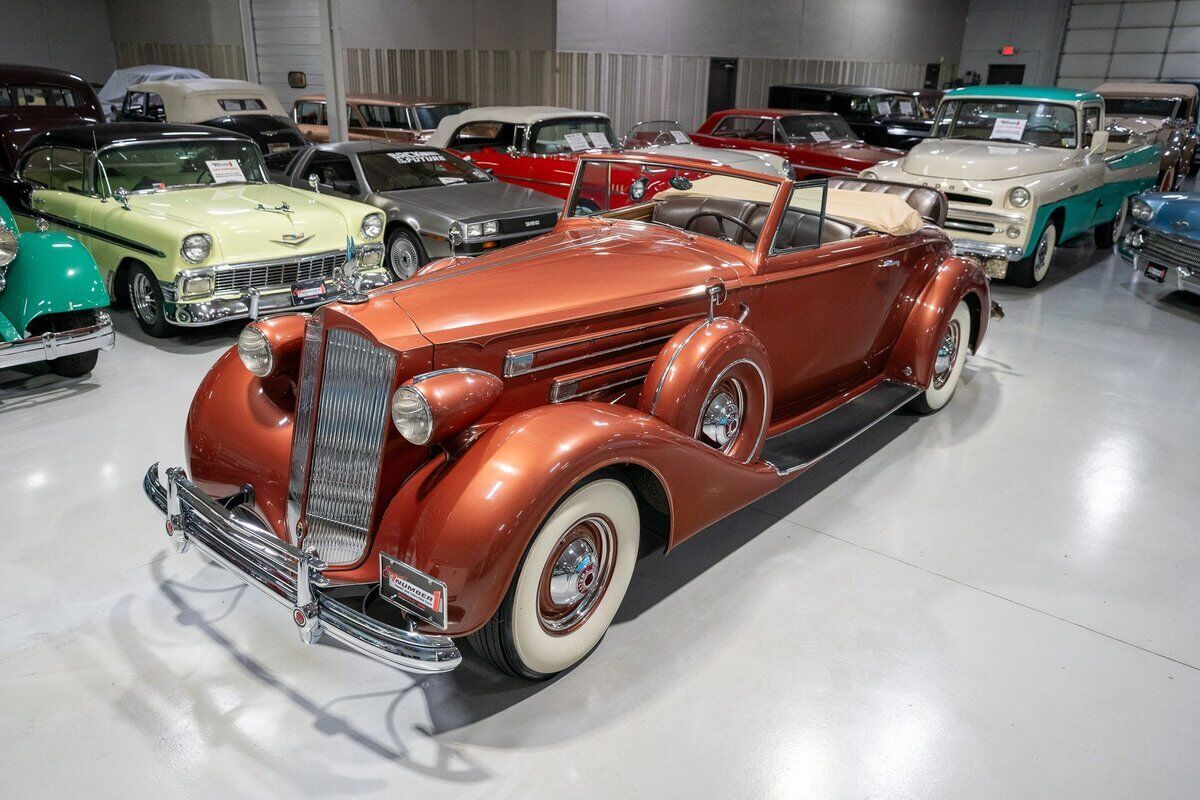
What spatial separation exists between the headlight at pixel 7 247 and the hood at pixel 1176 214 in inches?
348

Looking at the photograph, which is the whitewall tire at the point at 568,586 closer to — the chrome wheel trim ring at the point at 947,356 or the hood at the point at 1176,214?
the chrome wheel trim ring at the point at 947,356

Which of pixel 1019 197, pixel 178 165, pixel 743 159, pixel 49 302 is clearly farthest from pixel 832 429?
pixel 743 159

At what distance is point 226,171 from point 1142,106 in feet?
44.7

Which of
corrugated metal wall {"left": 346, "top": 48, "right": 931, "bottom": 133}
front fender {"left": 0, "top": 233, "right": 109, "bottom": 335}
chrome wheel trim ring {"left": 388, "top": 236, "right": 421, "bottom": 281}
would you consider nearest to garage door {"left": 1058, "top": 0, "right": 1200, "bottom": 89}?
corrugated metal wall {"left": 346, "top": 48, "right": 931, "bottom": 133}

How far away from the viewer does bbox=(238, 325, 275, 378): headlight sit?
10.2 feet

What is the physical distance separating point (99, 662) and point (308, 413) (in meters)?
1.12

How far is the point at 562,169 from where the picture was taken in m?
8.73

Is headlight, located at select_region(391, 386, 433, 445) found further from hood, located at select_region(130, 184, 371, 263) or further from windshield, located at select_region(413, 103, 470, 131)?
windshield, located at select_region(413, 103, 470, 131)

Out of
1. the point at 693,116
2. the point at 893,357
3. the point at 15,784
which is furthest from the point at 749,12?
the point at 15,784

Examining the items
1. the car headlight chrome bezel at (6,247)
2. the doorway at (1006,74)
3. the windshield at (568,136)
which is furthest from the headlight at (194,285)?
the doorway at (1006,74)

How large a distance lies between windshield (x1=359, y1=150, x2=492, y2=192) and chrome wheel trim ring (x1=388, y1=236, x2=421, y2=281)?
56 cm

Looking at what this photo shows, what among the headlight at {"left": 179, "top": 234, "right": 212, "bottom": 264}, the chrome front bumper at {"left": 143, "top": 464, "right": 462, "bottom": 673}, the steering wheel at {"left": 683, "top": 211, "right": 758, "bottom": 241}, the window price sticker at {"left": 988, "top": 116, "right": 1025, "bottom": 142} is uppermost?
the window price sticker at {"left": 988, "top": 116, "right": 1025, "bottom": 142}

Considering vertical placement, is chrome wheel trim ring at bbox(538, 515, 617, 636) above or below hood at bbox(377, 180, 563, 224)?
below

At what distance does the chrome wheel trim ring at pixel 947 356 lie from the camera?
16.7ft
